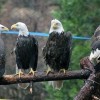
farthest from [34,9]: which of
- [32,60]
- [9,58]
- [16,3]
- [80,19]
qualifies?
[32,60]

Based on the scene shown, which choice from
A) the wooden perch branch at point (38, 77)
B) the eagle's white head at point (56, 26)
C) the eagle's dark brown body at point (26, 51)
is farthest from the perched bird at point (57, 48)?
the wooden perch branch at point (38, 77)

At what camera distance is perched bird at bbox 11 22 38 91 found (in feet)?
24.2

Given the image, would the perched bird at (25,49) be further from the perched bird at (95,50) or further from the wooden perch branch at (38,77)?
the perched bird at (95,50)

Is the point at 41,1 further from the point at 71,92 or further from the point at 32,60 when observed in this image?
the point at 32,60

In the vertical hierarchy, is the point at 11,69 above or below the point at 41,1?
below

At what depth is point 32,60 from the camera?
7.48 m

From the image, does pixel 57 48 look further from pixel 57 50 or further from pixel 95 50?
pixel 95 50

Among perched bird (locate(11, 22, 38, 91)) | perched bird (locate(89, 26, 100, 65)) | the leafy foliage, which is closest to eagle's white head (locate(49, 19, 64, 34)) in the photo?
perched bird (locate(11, 22, 38, 91))

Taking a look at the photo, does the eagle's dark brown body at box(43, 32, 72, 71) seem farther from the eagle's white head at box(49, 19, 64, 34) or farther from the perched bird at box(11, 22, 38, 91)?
the perched bird at box(11, 22, 38, 91)

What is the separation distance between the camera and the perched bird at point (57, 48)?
734cm

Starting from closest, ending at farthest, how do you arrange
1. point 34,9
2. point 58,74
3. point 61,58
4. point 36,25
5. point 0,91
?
1. point 58,74
2. point 61,58
3. point 0,91
4. point 36,25
5. point 34,9

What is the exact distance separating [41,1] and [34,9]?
88cm

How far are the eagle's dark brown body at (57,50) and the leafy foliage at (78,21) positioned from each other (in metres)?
4.74

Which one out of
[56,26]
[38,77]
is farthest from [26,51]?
[38,77]
